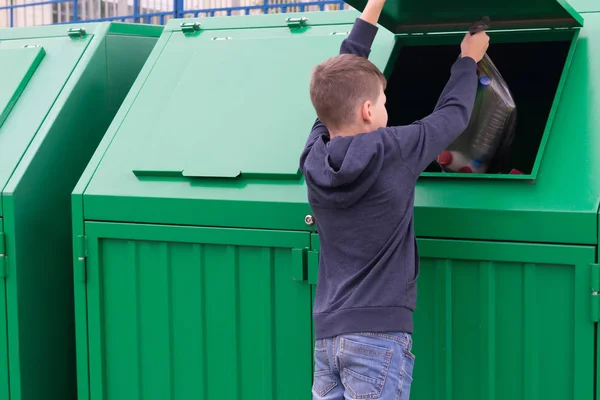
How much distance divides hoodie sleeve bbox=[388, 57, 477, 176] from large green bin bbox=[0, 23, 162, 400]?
1503mm

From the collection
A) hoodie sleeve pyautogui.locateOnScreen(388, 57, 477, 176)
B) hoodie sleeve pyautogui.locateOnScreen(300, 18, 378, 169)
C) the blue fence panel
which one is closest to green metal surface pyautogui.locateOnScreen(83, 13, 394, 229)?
hoodie sleeve pyautogui.locateOnScreen(300, 18, 378, 169)

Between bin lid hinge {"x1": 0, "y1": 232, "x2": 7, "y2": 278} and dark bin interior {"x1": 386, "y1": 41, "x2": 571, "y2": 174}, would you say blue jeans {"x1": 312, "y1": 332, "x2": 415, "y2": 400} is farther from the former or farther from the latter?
bin lid hinge {"x1": 0, "y1": 232, "x2": 7, "y2": 278}

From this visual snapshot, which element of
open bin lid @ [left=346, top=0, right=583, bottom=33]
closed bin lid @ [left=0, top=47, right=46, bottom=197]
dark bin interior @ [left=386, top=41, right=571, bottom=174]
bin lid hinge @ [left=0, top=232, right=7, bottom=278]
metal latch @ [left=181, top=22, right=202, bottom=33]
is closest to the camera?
open bin lid @ [left=346, top=0, right=583, bottom=33]

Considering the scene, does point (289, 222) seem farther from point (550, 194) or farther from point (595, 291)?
point (595, 291)

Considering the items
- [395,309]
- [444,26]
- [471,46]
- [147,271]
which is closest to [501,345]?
[395,309]

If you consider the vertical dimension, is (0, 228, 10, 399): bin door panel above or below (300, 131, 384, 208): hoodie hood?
below

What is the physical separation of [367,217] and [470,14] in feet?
2.50

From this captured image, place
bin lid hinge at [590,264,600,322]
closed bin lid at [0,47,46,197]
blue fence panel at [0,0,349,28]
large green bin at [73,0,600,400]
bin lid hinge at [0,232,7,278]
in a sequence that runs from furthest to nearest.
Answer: blue fence panel at [0,0,349,28] → closed bin lid at [0,47,46,197] → bin lid hinge at [0,232,7,278] → large green bin at [73,0,600,400] → bin lid hinge at [590,264,600,322]

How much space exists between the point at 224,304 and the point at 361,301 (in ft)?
2.34

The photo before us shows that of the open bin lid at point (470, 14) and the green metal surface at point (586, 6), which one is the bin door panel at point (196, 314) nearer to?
the open bin lid at point (470, 14)

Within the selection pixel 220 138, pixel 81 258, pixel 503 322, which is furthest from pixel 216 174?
pixel 503 322

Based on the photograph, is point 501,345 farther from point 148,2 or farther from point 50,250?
point 148,2

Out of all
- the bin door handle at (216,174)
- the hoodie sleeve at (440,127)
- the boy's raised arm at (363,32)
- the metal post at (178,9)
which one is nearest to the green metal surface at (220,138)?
the bin door handle at (216,174)

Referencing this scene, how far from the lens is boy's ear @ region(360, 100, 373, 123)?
6.50 ft
